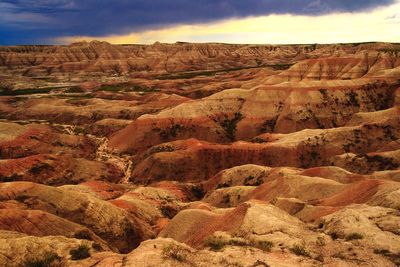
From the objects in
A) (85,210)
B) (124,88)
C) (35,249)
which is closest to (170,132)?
(85,210)

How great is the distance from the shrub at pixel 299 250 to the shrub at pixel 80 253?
10282 mm

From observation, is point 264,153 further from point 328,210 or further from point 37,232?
point 37,232

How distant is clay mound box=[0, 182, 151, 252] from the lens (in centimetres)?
3744

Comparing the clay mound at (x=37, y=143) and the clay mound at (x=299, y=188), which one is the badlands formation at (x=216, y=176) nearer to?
the clay mound at (x=299, y=188)

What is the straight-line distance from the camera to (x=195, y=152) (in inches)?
2817

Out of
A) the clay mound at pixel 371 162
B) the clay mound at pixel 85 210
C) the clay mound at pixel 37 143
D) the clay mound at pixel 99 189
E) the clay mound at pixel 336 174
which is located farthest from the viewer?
the clay mound at pixel 37 143

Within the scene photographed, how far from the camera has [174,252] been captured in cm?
1998

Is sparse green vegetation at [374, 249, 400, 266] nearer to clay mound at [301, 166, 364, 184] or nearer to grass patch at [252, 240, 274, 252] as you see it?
grass patch at [252, 240, 274, 252]

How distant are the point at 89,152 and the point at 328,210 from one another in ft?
200

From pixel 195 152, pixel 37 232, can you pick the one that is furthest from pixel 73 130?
pixel 37 232

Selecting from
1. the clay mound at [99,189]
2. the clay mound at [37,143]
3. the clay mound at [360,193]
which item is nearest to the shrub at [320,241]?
the clay mound at [360,193]

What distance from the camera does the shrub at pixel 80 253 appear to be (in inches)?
873

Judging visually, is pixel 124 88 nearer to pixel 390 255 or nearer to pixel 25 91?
pixel 25 91

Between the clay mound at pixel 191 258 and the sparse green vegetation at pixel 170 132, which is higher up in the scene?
the clay mound at pixel 191 258
